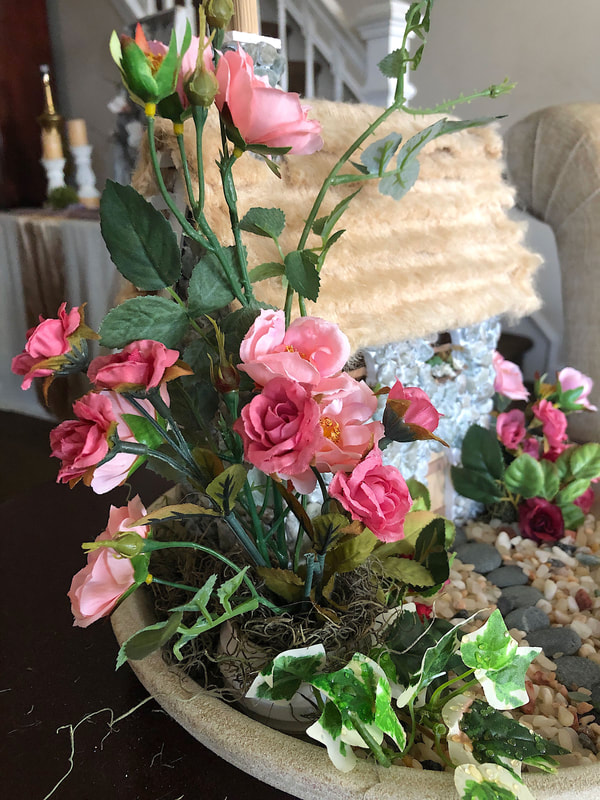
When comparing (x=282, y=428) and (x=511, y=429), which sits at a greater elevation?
(x=282, y=428)

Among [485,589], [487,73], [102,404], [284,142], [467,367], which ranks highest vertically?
[487,73]

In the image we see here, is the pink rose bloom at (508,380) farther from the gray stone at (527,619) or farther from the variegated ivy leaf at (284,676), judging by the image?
the variegated ivy leaf at (284,676)

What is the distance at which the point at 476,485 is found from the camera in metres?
0.88

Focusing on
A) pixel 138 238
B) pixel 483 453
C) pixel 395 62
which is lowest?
pixel 483 453

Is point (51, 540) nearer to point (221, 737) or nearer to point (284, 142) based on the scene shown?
point (221, 737)

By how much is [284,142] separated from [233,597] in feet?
1.17

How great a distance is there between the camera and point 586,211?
1052 millimetres

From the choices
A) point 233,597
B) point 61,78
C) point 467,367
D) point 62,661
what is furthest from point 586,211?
point 61,78

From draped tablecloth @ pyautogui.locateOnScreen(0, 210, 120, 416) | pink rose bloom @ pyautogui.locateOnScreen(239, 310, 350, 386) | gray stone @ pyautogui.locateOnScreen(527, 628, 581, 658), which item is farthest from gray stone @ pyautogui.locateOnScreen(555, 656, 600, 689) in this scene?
draped tablecloth @ pyautogui.locateOnScreen(0, 210, 120, 416)

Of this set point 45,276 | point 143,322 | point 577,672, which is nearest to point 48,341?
point 143,322

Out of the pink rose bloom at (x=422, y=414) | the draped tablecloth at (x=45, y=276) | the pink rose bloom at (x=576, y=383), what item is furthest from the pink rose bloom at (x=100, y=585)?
the draped tablecloth at (x=45, y=276)

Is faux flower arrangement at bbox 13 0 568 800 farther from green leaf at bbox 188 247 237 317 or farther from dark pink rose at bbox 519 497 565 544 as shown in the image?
dark pink rose at bbox 519 497 565 544

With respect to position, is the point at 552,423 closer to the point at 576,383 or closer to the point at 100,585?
the point at 576,383

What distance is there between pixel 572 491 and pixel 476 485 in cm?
14
